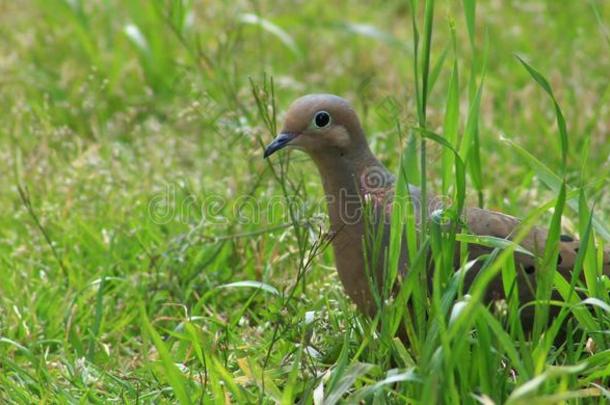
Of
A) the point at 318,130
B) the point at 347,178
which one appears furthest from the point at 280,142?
the point at 347,178

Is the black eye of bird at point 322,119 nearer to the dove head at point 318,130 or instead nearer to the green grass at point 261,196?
the dove head at point 318,130

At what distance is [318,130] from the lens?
3496 millimetres

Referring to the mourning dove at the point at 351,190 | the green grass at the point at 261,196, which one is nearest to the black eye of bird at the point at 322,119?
the mourning dove at the point at 351,190

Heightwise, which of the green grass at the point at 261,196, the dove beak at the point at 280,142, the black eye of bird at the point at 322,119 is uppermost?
the black eye of bird at the point at 322,119

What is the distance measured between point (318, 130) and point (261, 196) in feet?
3.37

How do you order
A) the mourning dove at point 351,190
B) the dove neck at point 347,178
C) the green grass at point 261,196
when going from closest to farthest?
the green grass at point 261,196 → the mourning dove at point 351,190 → the dove neck at point 347,178

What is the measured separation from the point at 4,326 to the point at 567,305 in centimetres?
176

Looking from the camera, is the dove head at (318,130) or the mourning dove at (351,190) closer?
the mourning dove at (351,190)

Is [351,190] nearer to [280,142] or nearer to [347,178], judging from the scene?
[347,178]

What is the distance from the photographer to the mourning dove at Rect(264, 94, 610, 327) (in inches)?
131

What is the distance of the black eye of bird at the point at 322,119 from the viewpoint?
11.5 feet

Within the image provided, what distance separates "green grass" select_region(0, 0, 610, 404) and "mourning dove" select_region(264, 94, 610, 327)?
0.10 meters

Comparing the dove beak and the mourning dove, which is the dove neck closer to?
the mourning dove

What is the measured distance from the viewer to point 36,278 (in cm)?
404
